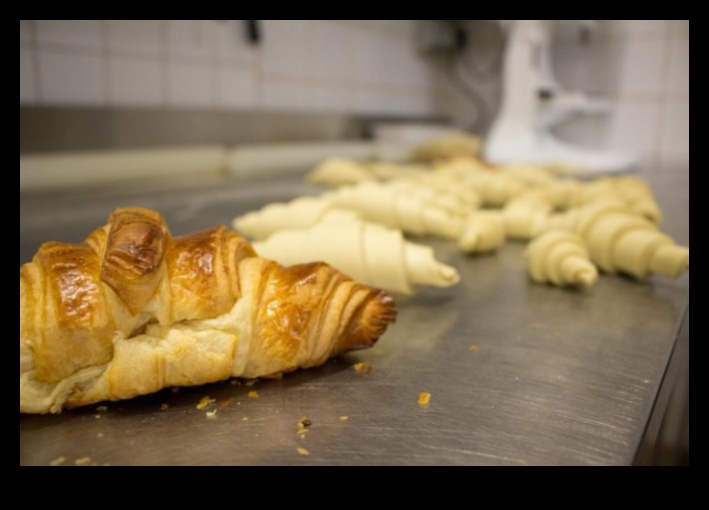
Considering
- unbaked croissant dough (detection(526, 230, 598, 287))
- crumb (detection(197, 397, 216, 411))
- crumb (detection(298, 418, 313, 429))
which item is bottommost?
crumb (detection(298, 418, 313, 429))

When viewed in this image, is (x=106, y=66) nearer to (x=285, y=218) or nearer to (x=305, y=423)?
(x=285, y=218)

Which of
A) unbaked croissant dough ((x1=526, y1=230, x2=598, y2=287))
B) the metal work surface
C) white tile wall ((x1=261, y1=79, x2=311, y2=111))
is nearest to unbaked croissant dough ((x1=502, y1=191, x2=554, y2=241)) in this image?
unbaked croissant dough ((x1=526, y1=230, x2=598, y2=287))

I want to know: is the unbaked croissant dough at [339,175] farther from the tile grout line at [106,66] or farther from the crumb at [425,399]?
the crumb at [425,399]

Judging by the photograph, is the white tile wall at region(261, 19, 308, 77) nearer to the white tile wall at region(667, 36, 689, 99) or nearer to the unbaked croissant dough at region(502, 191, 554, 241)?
the unbaked croissant dough at region(502, 191, 554, 241)

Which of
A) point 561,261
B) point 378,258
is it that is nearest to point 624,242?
point 561,261

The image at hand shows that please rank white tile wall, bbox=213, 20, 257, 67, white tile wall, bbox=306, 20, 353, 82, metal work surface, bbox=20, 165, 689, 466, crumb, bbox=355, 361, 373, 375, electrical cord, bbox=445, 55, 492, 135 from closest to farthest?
1. metal work surface, bbox=20, 165, 689, 466
2. crumb, bbox=355, 361, 373, 375
3. white tile wall, bbox=213, 20, 257, 67
4. white tile wall, bbox=306, 20, 353, 82
5. electrical cord, bbox=445, 55, 492, 135
